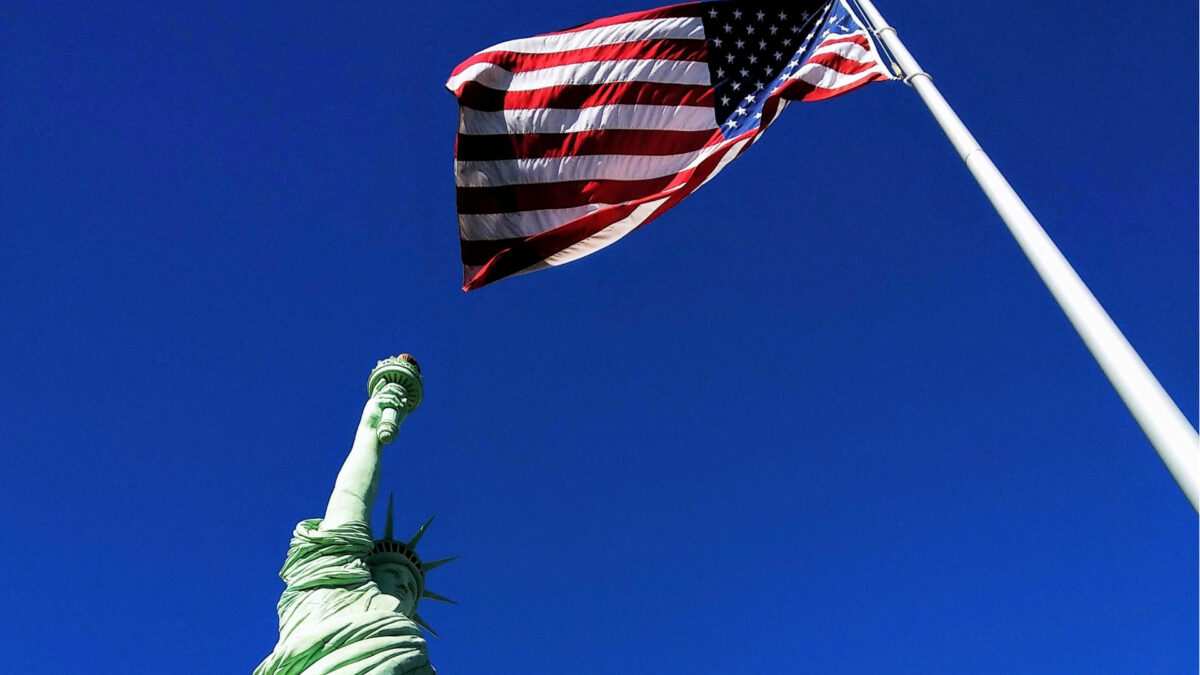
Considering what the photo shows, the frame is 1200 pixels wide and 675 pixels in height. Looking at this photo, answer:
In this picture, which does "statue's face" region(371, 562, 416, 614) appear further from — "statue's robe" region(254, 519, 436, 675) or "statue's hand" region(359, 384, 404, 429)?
"statue's hand" region(359, 384, 404, 429)

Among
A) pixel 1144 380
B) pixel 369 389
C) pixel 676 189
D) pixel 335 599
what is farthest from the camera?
pixel 369 389

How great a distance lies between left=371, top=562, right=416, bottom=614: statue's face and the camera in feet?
35.2

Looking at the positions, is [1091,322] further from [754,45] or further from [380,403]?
[380,403]

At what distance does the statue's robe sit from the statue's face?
0.54 metres

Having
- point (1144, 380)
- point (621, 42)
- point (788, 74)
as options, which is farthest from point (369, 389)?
point (1144, 380)

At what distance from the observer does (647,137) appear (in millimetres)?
10500

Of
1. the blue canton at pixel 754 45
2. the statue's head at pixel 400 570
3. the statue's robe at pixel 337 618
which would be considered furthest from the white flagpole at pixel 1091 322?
the statue's head at pixel 400 570

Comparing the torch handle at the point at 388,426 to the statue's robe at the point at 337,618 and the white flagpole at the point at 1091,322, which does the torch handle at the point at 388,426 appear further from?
the white flagpole at the point at 1091,322

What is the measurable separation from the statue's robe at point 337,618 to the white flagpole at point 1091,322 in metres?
6.89

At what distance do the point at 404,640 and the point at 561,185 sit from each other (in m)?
5.72

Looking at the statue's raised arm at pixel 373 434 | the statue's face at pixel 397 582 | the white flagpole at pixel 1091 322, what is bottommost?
the white flagpole at pixel 1091 322

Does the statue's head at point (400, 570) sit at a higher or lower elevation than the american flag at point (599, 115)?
lower

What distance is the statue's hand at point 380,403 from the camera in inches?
506

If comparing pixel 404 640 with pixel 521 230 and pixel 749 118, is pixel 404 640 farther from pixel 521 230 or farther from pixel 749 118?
pixel 749 118
